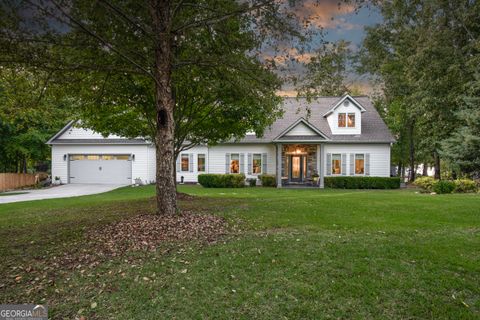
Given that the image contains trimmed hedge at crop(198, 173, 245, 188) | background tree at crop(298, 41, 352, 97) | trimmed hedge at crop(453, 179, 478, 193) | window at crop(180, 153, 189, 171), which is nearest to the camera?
background tree at crop(298, 41, 352, 97)

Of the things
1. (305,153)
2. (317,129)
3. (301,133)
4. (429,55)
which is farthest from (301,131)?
(429,55)

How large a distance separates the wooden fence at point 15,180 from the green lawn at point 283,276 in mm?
18965

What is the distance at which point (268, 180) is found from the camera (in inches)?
902

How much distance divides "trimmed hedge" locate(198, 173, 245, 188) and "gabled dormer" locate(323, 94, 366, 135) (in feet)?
26.1

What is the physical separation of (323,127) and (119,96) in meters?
17.1

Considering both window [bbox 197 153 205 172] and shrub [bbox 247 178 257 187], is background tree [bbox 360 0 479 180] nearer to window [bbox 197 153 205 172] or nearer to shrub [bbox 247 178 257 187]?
shrub [bbox 247 178 257 187]

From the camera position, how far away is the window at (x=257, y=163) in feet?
80.3

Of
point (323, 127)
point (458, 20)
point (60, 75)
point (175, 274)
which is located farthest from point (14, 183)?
point (458, 20)

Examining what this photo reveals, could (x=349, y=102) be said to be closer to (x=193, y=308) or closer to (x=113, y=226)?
(x=113, y=226)

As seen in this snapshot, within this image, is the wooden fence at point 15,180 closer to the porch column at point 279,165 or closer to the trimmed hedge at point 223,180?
the trimmed hedge at point 223,180

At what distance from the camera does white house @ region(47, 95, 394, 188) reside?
920 inches

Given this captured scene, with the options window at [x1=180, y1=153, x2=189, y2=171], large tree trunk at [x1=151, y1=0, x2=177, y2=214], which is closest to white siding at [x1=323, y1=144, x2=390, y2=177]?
window at [x1=180, y1=153, x2=189, y2=171]

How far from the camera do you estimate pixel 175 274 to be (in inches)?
183

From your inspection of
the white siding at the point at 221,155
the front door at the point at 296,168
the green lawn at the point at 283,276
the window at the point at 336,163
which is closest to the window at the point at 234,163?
the white siding at the point at 221,155
